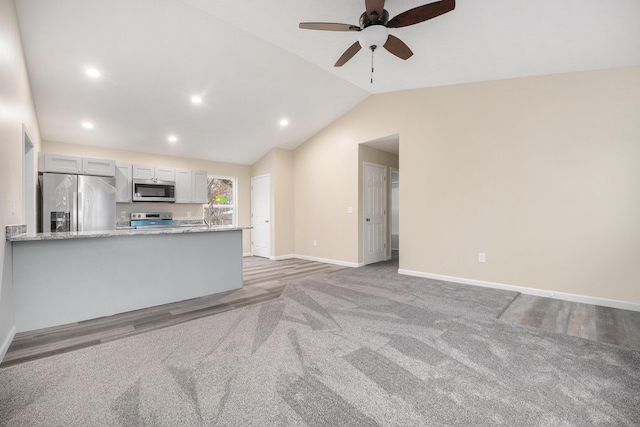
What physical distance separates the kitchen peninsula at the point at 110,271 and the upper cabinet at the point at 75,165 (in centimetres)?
241

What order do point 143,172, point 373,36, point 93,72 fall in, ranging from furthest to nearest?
1. point 143,172
2. point 93,72
3. point 373,36

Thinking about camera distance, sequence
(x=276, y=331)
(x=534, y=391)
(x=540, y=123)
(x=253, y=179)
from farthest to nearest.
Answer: (x=253, y=179) < (x=540, y=123) < (x=276, y=331) < (x=534, y=391)

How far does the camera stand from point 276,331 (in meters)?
2.52

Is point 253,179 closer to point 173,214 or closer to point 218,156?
point 218,156

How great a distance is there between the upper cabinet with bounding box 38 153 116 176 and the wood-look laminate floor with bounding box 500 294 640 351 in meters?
6.18

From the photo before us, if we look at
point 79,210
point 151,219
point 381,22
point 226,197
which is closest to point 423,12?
point 381,22

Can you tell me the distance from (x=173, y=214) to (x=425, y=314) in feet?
17.5

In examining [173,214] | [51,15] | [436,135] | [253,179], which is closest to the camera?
[51,15]

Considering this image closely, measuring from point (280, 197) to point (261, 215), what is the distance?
741 millimetres

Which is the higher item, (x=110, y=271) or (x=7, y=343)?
(x=110, y=271)

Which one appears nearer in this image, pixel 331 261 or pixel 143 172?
pixel 143 172

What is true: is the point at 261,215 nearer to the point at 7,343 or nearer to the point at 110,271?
the point at 110,271

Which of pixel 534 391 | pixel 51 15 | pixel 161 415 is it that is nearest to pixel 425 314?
pixel 534 391

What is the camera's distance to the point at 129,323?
276 centimetres
